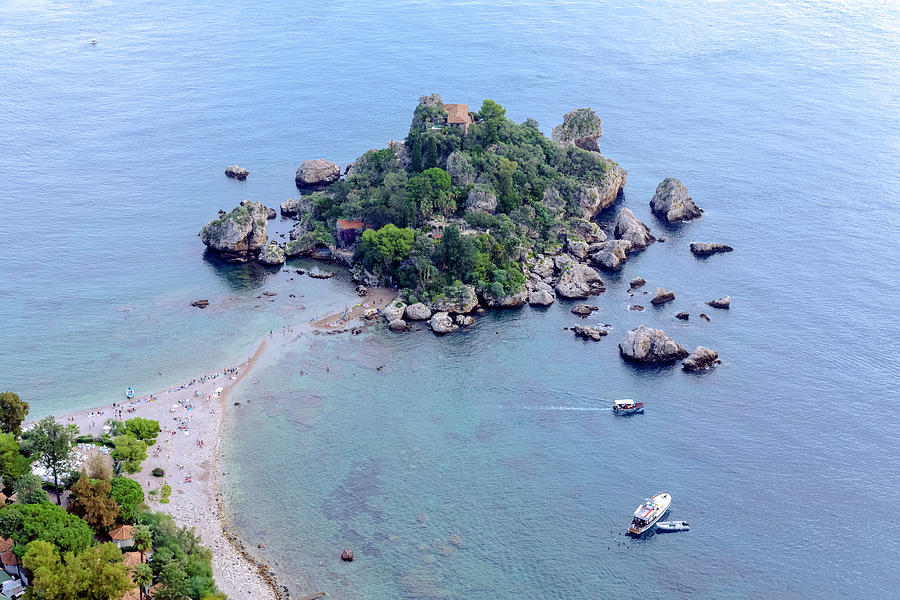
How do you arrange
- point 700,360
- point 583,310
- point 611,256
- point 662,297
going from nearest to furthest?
point 700,360, point 583,310, point 662,297, point 611,256

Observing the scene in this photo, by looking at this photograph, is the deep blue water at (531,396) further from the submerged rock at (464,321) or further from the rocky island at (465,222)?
the rocky island at (465,222)

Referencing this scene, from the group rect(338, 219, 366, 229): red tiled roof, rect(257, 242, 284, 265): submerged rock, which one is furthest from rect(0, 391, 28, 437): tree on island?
rect(338, 219, 366, 229): red tiled roof

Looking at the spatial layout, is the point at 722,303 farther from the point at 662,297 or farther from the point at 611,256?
the point at 611,256

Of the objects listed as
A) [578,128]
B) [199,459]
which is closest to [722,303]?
[578,128]

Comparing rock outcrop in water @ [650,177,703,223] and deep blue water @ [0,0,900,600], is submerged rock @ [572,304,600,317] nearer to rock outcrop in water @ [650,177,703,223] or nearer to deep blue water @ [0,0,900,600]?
deep blue water @ [0,0,900,600]

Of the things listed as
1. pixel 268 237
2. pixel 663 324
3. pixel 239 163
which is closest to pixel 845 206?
pixel 663 324

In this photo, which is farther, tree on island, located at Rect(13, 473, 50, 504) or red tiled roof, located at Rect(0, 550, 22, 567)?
tree on island, located at Rect(13, 473, 50, 504)

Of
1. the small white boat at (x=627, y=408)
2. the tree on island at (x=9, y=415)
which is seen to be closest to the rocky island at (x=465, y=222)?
the small white boat at (x=627, y=408)

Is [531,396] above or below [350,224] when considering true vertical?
below
